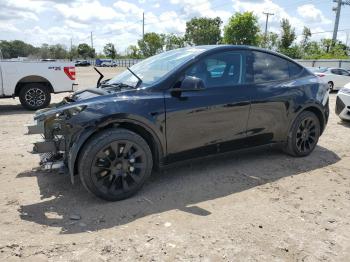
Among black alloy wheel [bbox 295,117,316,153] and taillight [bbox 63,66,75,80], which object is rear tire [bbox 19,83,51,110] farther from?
black alloy wheel [bbox 295,117,316,153]

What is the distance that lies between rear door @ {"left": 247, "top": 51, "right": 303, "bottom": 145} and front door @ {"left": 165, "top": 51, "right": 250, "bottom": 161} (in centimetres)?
16

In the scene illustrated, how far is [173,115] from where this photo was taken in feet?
13.8

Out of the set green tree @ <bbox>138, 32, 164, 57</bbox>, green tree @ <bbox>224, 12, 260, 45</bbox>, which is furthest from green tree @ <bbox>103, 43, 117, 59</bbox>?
green tree @ <bbox>224, 12, 260, 45</bbox>

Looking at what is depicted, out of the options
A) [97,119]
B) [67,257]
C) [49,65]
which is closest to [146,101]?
[97,119]

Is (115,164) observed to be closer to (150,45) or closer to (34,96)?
(34,96)

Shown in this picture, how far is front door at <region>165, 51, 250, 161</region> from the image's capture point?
168 inches

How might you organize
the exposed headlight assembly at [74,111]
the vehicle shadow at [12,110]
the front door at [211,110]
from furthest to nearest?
1. the vehicle shadow at [12,110]
2. the front door at [211,110]
3. the exposed headlight assembly at [74,111]

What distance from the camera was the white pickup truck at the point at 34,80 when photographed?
10.0 meters

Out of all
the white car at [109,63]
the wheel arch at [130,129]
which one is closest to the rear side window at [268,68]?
the wheel arch at [130,129]

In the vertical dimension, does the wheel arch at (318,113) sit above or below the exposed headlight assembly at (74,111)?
below

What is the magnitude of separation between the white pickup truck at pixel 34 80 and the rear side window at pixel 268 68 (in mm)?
7332

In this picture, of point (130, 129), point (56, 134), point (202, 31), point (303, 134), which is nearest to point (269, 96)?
point (303, 134)

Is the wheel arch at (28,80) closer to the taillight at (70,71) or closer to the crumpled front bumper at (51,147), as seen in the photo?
the taillight at (70,71)

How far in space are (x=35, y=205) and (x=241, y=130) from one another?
105 inches
